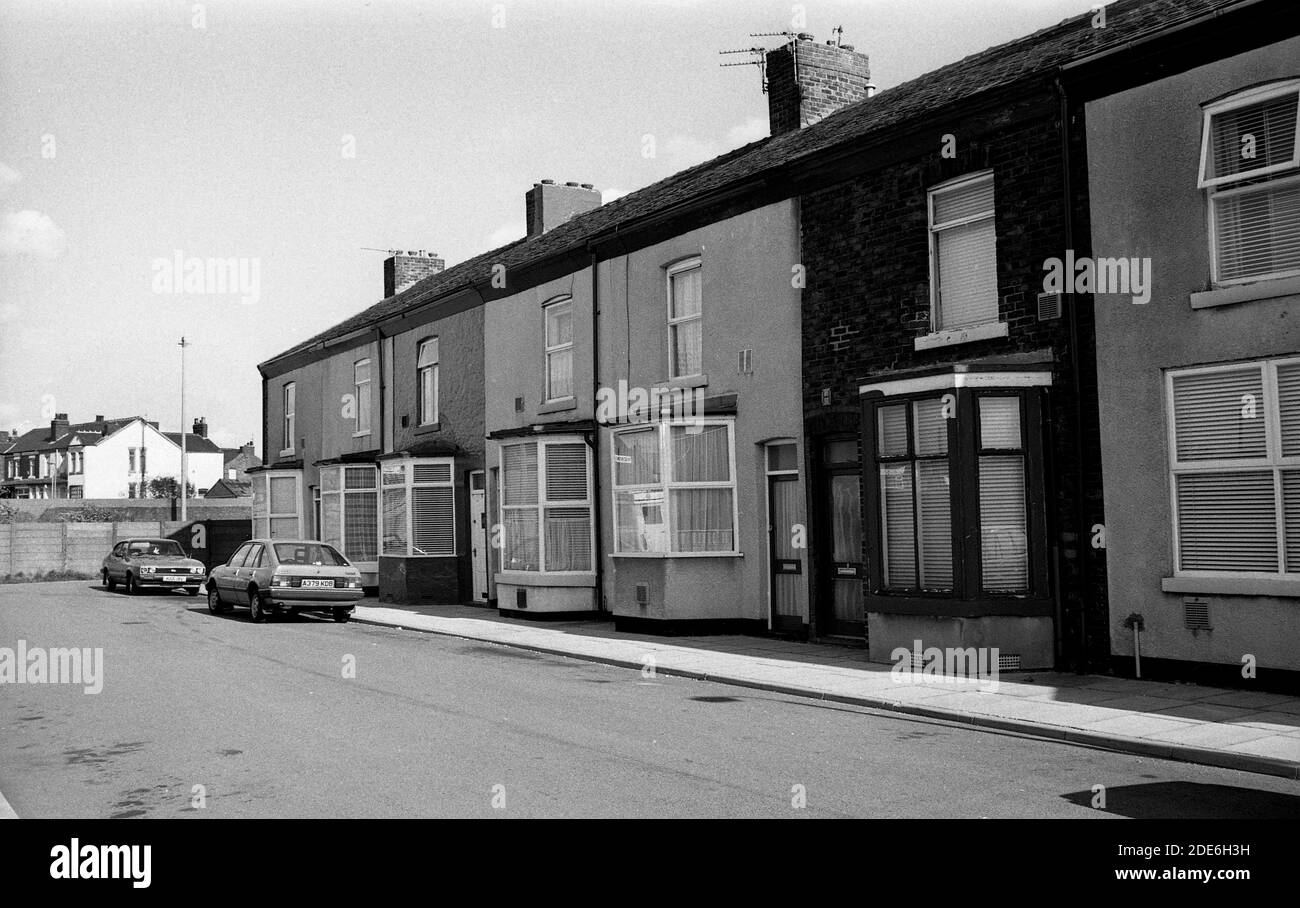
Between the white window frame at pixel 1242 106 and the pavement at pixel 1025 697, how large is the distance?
4948mm

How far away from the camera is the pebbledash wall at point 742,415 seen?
16578 millimetres

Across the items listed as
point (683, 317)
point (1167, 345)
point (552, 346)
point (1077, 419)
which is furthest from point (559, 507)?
point (1167, 345)

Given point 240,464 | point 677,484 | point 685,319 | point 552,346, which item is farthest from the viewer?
point 240,464

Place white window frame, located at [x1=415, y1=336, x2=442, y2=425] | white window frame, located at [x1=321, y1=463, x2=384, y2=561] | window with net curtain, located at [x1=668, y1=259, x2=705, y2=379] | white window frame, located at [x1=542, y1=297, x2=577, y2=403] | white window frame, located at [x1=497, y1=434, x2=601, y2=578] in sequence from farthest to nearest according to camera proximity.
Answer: white window frame, located at [x1=321, y1=463, x2=384, y2=561], white window frame, located at [x1=415, y1=336, x2=442, y2=425], white window frame, located at [x1=542, y1=297, x2=577, y2=403], white window frame, located at [x1=497, y1=434, x2=601, y2=578], window with net curtain, located at [x1=668, y1=259, x2=705, y2=379]

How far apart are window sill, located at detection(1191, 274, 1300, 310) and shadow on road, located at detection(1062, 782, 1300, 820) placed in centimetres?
543

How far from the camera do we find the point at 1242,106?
11312mm

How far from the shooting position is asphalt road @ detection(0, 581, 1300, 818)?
269 inches

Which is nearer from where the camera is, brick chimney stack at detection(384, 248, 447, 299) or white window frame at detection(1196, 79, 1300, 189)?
white window frame at detection(1196, 79, 1300, 189)

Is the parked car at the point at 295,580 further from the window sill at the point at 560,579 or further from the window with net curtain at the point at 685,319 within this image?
the window with net curtain at the point at 685,319

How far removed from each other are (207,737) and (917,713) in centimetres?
608

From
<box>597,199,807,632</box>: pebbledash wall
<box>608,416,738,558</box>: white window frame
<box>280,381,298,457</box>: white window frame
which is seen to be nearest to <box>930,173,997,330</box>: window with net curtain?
<box>597,199,807,632</box>: pebbledash wall

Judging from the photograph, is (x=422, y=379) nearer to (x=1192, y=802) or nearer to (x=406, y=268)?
(x=406, y=268)

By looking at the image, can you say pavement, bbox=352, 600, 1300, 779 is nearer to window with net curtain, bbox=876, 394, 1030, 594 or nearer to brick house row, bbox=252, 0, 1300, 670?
brick house row, bbox=252, 0, 1300, 670

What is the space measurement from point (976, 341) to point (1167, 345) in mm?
2464
